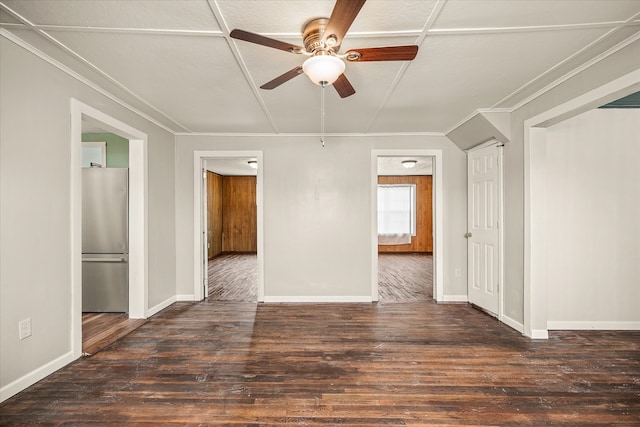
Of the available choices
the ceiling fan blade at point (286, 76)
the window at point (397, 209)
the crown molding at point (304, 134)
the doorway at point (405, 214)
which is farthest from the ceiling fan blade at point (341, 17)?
the window at point (397, 209)

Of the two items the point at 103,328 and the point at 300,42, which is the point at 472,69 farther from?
the point at 103,328

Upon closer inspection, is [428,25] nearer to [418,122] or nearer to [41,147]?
[418,122]

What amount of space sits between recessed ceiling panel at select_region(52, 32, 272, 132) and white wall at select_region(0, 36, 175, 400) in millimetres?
397

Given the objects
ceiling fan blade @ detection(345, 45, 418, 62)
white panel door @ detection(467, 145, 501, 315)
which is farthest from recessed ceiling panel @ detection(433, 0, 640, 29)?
white panel door @ detection(467, 145, 501, 315)

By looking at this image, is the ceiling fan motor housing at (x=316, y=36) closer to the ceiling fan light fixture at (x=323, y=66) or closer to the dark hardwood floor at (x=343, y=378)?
the ceiling fan light fixture at (x=323, y=66)

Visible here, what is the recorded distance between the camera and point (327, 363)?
2.53 m

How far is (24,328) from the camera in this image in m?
2.11

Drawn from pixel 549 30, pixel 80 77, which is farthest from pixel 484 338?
pixel 80 77

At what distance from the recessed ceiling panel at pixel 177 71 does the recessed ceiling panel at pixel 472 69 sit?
57.8 inches

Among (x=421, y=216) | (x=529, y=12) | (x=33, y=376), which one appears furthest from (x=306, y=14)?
(x=421, y=216)

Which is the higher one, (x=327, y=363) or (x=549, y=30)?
(x=549, y=30)

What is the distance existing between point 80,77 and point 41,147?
0.74 metres

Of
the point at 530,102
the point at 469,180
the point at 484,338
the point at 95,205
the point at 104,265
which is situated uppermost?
the point at 530,102

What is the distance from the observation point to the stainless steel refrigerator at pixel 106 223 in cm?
363
